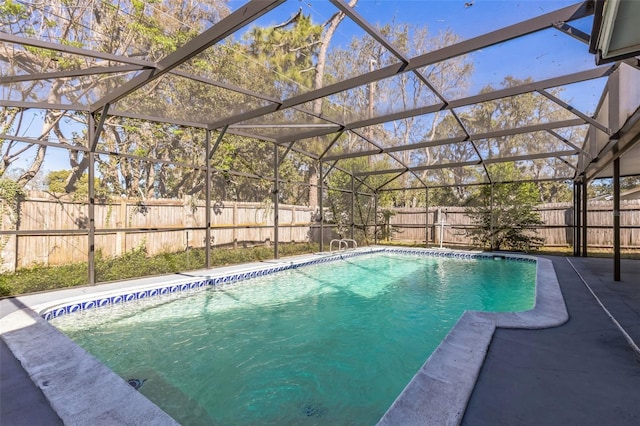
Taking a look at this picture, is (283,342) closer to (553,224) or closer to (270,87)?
(270,87)

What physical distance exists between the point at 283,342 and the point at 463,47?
431cm

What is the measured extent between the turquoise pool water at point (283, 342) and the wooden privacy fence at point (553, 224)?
608 centimetres

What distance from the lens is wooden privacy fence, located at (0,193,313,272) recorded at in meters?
5.90

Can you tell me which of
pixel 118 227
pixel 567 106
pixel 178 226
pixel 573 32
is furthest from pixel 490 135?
pixel 118 227

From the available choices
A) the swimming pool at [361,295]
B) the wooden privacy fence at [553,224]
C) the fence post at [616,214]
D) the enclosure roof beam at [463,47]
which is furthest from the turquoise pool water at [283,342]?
the wooden privacy fence at [553,224]

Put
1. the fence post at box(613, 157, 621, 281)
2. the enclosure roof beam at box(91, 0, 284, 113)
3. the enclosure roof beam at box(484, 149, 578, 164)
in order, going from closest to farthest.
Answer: the enclosure roof beam at box(91, 0, 284, 113) < the fence post at box(613, 157, 621, 281) < the enclosure roof beam at box(484, 149, 578, 164)

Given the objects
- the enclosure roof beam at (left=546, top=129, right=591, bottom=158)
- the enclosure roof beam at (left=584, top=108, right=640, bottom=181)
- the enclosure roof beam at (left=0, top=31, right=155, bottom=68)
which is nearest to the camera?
the enclosure roof beam at (left=0, top=31, right=155, bottom=68)

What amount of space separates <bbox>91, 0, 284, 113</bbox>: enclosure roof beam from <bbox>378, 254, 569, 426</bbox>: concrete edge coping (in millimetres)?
3257

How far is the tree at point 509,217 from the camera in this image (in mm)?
10648

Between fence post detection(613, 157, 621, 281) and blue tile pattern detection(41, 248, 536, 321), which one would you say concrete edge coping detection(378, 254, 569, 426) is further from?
blue tile pattern detection(41, 248, 536, 321)

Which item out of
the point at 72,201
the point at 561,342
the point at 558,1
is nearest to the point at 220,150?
the point at 72,201

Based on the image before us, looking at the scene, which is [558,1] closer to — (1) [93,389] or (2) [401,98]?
(2) [401,98]

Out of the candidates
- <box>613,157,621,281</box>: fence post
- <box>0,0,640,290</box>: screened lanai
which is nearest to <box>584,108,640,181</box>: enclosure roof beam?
<box>0,0,640,290</box>: screened lanai

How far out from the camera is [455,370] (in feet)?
6.85
